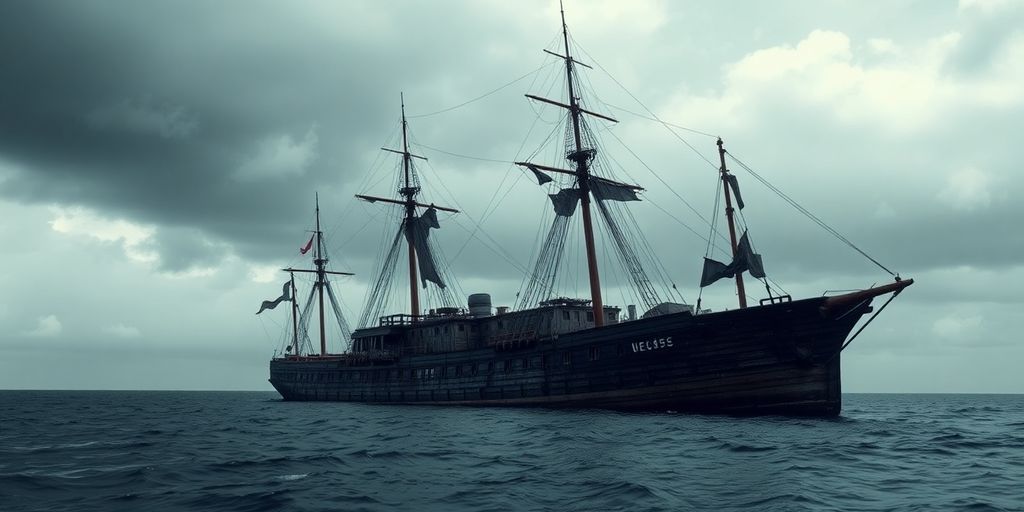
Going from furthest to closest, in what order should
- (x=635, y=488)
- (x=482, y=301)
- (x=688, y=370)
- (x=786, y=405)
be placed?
(x=482, y=301) → (x=688, y=370) → (x=786, y=405) → (x=635, y=488)

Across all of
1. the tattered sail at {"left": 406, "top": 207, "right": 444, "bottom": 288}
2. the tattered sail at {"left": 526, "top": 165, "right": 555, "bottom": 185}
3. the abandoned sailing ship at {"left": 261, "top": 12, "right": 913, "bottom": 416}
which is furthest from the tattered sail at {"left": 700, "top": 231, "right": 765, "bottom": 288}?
the tattered sail at {"left": 406, "top": 207, "right": 444, "bottom": 288}

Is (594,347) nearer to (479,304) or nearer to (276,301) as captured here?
(479,304)

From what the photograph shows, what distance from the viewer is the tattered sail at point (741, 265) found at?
32.9 m

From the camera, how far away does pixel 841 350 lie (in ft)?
96.2

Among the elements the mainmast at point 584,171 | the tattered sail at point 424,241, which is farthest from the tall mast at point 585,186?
the tattered sail at point 424,241

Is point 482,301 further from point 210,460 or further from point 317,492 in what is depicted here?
point 317,492

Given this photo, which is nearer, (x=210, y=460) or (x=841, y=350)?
(x=210, y=460)

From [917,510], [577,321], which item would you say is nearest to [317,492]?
[917,510]

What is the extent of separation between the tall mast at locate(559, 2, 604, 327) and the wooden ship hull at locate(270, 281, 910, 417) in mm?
3841

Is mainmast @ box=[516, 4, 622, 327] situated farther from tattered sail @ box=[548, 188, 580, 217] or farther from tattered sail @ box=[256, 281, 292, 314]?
tattered sail @ box=[256, 281, 292, 314]

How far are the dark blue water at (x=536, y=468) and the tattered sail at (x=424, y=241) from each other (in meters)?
29.5

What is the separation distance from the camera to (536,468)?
16016 mm

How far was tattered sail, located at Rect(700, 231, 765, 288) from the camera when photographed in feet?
108

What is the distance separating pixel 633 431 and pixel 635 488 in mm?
10571
